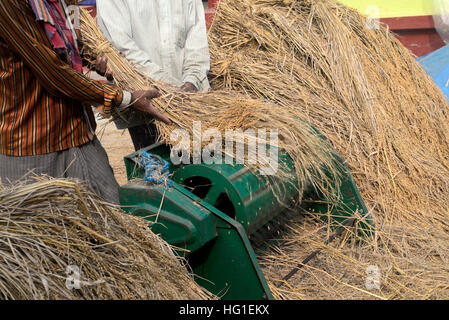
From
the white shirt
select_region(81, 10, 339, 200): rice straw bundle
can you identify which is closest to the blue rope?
select_region(81, 10, 339, 200): rice straw bundle

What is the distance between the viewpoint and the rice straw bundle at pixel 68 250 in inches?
51.8

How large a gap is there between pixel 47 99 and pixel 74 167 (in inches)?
13.3

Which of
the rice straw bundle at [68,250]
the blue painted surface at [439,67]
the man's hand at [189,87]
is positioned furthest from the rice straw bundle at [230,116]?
A: the blue painted surface at [439,67]

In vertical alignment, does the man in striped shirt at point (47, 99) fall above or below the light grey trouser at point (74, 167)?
above

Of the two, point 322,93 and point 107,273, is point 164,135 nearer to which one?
point 107,273

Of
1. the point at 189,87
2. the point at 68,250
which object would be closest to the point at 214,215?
the point at 68,250

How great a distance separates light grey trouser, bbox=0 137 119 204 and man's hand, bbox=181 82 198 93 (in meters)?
0.60

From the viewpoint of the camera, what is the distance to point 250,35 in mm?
3387

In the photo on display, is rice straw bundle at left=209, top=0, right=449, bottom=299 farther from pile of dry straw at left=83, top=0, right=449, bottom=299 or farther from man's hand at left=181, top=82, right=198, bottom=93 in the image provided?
man's hand at left=181, top=82, right=198, bottom=93

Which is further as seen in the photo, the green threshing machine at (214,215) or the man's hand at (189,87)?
the man's hand at (189,87)

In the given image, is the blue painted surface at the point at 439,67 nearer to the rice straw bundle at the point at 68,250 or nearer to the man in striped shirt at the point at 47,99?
the man in striped shirt at the point at 47,99

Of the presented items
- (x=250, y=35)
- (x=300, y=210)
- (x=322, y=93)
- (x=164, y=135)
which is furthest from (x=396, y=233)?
(x=250, y=35)

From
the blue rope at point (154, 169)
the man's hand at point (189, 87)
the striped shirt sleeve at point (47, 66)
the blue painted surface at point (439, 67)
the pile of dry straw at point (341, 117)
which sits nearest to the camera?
the striped shirt sleeve at point (47, 66)

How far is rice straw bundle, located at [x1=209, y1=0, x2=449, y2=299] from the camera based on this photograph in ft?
7.97
